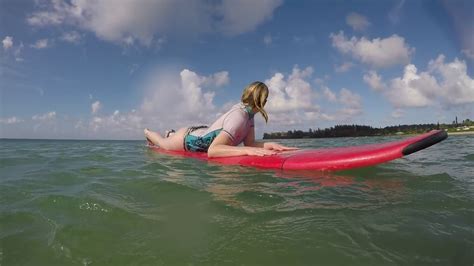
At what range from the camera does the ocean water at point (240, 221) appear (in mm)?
1834

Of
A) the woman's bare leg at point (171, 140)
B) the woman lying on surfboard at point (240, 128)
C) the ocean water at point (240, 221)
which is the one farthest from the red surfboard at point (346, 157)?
the woman's bare leg at point (171, 140)

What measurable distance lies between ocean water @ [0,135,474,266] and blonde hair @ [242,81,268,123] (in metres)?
2.19

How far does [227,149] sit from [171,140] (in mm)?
2868

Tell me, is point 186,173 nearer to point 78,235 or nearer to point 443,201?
point 78,235

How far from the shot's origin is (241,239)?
204 centimetres

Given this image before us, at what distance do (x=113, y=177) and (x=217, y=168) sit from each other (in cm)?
171

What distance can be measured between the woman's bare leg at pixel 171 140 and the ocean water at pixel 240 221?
371cm

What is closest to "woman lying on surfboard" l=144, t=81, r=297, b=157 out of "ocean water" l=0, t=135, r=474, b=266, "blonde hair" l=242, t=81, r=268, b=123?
"blonde hair" l=242, t=81, r=268, b=123

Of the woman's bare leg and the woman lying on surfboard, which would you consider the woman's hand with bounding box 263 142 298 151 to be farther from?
the woman's bare leg

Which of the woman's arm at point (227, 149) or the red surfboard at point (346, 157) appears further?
the woman's arm at point (227, 149)

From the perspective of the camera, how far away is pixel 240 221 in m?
2.41

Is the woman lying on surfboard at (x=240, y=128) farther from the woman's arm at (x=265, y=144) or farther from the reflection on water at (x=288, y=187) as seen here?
the reflection on water at (x=288, y=187)

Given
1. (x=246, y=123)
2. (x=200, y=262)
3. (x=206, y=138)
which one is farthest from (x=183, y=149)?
(x=200, y=262)

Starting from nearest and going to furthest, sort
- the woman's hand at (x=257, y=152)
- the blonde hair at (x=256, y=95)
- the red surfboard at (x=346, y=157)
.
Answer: the red surfboard at (x=346, y=157) → the woman's hand at (x=257, y=152) → the blonde hair at (x=256, y=95)
